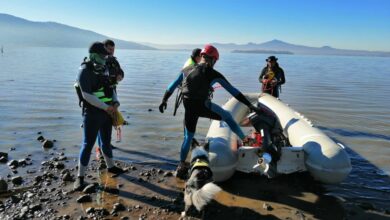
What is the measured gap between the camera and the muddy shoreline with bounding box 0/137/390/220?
477cm

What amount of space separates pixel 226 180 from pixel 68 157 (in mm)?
3265

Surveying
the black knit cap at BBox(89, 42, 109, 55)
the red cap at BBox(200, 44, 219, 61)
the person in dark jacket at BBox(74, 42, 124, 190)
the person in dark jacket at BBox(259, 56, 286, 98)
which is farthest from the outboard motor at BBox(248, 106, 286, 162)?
the person in dark jacket at BBox(259, 56, 286, 98)

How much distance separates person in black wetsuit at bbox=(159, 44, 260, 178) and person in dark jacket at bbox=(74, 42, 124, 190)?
3.51 ft

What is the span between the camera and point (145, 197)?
533 centimetres

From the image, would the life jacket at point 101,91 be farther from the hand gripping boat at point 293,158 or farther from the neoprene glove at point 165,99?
the hand gripping boat at point 293,158

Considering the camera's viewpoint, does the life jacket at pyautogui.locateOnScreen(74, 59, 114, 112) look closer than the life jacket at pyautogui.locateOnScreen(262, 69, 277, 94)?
Yes

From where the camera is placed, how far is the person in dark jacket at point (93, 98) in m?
5.19

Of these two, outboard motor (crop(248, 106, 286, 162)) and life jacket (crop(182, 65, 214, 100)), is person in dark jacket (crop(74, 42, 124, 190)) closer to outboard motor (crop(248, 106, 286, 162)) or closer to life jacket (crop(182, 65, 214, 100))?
life jacket (crop(182, 65, 214, 100))

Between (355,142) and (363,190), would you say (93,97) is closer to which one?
(363,190)

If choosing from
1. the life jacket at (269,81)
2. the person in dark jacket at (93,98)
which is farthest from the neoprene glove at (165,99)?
the life jacket at (269,81)

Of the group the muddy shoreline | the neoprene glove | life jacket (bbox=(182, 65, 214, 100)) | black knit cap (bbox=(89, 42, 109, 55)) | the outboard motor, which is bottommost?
the muddy shoreline

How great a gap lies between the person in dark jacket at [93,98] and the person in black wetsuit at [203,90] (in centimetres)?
107

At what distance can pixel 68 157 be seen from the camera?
7.10 meters

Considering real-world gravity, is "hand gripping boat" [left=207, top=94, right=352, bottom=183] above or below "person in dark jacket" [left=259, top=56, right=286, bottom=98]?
below
